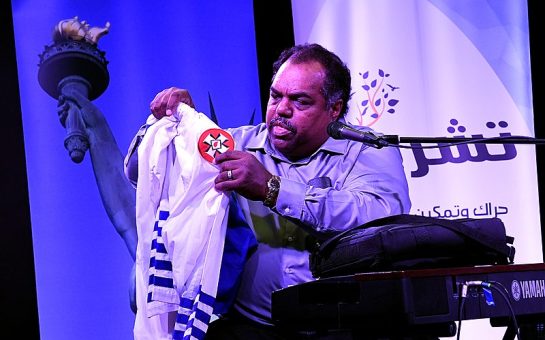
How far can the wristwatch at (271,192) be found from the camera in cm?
256

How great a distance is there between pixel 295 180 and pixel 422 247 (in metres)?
0.79

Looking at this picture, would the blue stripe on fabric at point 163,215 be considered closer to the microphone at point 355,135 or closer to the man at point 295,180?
the man at point 295,180

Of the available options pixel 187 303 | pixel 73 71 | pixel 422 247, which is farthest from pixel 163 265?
pixel 73 71

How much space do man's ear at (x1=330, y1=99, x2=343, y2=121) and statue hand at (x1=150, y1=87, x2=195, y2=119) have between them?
51cm

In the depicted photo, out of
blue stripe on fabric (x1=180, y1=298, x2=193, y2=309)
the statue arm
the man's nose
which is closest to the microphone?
the man's nose

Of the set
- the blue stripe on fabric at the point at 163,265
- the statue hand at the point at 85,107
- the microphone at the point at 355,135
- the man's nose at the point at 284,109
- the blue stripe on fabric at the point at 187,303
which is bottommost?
the blue stripe on fabric at the point at 187,303

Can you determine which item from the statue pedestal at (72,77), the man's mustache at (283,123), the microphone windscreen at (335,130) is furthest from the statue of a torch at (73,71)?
the microphone windscreen at (335,130)

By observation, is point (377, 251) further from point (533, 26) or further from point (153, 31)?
point (533, 26)

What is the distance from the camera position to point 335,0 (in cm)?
430

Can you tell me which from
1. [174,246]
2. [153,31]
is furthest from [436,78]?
[174,246]

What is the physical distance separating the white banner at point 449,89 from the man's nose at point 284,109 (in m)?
1.38

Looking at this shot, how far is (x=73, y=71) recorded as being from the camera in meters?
3.98

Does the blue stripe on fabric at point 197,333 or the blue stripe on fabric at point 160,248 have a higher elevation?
the blue stripe on fabric at point 160,248

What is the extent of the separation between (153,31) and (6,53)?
0.71 meters
